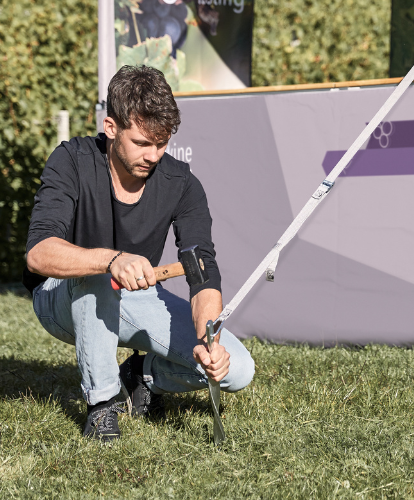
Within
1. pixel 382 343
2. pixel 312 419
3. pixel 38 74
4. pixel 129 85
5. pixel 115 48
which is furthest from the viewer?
pixel 38 74

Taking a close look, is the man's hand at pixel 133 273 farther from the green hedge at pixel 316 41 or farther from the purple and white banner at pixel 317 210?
the green hedge at pixel 316 41

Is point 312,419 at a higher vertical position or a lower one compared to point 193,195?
lower

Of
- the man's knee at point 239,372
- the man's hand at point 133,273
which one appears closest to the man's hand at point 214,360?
the man's knee at point 239,372

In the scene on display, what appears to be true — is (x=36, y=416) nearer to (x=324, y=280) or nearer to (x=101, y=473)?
(x=101, y=473)

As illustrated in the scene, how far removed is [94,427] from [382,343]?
2.05m

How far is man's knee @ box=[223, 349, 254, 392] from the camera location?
107 inches

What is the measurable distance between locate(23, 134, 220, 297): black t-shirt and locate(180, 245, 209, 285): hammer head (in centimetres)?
19

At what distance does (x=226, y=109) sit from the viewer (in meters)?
4.32

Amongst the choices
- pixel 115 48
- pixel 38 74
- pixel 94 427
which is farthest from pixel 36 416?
pixel 38 74

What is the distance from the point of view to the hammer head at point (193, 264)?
2508mm

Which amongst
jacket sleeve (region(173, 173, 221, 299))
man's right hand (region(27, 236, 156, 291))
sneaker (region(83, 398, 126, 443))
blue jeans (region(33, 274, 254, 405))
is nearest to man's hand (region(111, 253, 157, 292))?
man's right hand (region(27, 236, 156, 291))

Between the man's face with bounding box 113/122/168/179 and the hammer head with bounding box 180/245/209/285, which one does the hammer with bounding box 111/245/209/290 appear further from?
the man's face with bounding box 113/122/168/179

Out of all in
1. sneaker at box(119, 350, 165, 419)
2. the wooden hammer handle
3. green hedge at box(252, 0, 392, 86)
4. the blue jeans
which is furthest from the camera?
green hedge at box(252, 0, 392, 86)

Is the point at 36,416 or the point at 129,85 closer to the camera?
the point at 129,85
